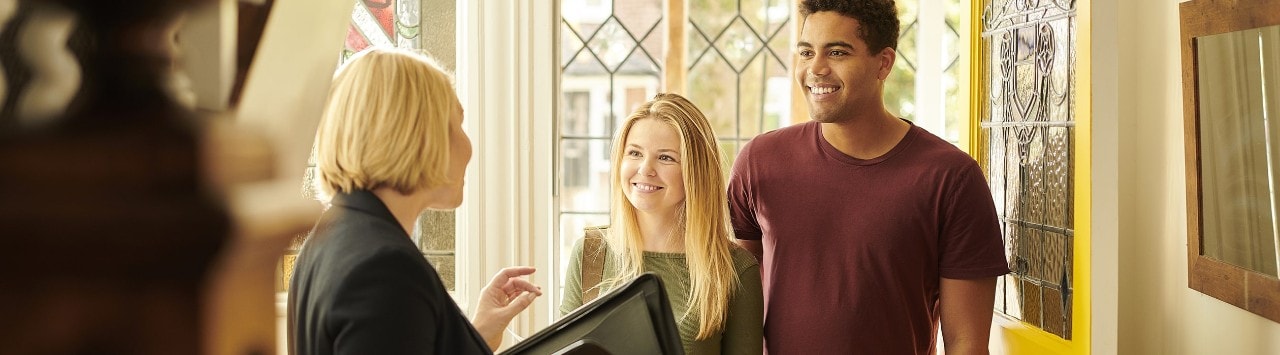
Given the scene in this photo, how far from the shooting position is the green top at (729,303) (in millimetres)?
2070

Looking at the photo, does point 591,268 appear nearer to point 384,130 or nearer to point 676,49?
point 384,130

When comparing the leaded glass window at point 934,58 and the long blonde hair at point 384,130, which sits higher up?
the leaded glass window at point 934,58

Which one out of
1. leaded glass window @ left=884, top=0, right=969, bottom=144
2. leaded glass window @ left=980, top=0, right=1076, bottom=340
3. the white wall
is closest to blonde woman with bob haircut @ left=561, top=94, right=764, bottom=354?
leaded glass window @ left=980, top=0, right=1076, bottom=340

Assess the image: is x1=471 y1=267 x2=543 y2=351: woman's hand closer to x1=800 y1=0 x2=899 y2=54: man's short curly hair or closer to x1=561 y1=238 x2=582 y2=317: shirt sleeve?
x1=561 y1=238 x2=582 y2=317: shirt sleeve

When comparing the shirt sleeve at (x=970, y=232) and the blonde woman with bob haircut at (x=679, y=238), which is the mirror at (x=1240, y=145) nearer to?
the shirt sleeve at (x=970, y=232)

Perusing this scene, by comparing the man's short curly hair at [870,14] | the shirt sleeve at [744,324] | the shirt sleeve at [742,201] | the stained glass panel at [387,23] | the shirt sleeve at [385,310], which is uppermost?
the stained glass panel at [387,23]

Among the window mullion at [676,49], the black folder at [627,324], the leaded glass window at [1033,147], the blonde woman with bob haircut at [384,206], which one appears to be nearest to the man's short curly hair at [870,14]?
the leaded glass window at [1033,147]

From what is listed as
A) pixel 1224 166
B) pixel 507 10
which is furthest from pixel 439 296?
pixel 507 10

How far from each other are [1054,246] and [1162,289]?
252 millimetres

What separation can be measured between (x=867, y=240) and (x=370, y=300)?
4.47 feet

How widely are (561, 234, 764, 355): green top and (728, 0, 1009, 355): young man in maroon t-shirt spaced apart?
90 mm

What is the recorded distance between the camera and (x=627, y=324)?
116 cm

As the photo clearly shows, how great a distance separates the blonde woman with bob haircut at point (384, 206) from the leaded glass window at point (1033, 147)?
70.4 inches

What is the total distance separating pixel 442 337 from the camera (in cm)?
94
